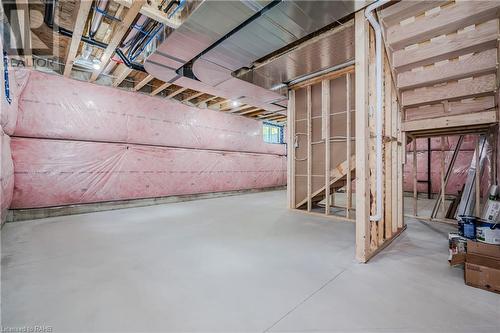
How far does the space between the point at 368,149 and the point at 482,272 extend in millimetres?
1234

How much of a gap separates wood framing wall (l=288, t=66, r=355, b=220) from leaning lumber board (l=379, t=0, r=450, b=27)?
1543mm

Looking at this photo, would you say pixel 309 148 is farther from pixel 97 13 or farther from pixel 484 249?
pixel 97 13

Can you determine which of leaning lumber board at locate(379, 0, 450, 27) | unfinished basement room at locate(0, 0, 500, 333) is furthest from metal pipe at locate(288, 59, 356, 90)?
leaning lumber board at locate(379, 0, 450, 27)

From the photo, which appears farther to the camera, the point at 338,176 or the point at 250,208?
the point at 250,208

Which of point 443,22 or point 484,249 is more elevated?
point 443,22

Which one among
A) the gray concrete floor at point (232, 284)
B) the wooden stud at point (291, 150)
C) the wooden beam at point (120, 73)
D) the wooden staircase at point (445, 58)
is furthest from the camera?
the wooden stud at point (291, 150)

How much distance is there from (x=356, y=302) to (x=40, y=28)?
4.97m

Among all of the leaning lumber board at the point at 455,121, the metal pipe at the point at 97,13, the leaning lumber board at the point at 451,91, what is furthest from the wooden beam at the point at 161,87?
the leaning lumber board at the point at 455,121

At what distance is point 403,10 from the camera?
198 cm

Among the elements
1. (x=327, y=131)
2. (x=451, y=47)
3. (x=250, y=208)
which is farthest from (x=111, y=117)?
(x=451, y=47)

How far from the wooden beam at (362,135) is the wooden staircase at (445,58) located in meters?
0.29

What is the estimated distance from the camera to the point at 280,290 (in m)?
1.59

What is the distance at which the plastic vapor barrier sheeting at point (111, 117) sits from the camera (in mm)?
3855

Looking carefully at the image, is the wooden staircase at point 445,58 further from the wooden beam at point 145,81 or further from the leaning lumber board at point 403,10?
the wooden beam at point 145,81
